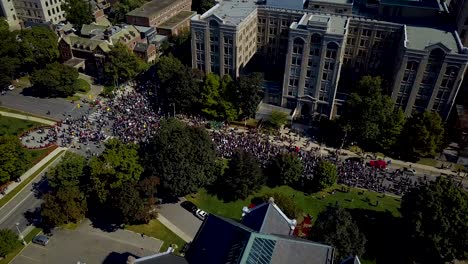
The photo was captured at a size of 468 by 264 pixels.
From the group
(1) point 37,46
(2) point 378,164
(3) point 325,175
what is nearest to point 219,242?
(3) point 325,175

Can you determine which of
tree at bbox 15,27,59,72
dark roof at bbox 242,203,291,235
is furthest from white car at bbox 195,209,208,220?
tree at bbox 15,27,59,72

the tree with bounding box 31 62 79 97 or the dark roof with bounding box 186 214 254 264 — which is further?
the tree with bounding box 31 62 79 97

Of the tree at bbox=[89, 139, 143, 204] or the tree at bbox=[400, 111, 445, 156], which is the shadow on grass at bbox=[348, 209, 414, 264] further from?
the tree at bbox=[89, 139, 143, 204]

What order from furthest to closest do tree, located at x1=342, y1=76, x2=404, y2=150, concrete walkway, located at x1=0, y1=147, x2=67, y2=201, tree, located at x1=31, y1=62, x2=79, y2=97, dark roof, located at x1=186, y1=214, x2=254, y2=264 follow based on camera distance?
tree, located at x1=31, y1=62, x2=79, y2=97
tree, located at x1=342, y1=76, x2=404, y2=150
concrete walkway, located at x1=0, y1=147, x2=67, y2=201
dark roof, located at x1=186, y1=214, x2=254, y2=264

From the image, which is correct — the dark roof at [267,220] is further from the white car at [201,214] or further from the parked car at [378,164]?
the parked car at [378,164]

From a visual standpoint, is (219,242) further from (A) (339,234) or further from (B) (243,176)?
(B) (243,176)

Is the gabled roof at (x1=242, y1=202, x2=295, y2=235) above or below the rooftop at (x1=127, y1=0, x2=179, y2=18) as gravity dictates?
below

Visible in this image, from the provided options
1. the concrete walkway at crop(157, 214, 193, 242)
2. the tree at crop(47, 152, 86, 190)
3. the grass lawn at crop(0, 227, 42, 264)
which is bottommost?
the grass lawn at crop(0, 227, 42, 264)
